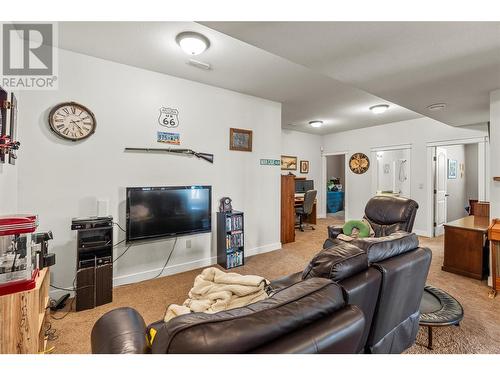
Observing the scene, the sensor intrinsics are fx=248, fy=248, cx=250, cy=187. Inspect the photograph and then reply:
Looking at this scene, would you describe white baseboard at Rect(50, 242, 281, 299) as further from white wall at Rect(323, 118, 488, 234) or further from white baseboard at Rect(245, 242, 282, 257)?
white wall at Rect(323, 118, 488, 234)

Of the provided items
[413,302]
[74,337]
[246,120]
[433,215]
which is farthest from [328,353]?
[433,215]

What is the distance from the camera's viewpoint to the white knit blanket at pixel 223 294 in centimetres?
136

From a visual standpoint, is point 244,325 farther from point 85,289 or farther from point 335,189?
point 335,189

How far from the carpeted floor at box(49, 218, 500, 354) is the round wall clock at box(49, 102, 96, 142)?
1.75 metres

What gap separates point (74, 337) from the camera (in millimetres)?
1968

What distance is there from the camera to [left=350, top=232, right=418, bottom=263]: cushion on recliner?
1394 millimetres

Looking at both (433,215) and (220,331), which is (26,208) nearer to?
(220,331)

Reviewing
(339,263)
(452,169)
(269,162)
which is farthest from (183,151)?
(452,169)

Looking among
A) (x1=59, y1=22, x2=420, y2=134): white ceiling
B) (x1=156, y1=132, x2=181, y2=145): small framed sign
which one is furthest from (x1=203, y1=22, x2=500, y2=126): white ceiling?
(x1=156, y1=132, x2=181, y2=145): small framed sign

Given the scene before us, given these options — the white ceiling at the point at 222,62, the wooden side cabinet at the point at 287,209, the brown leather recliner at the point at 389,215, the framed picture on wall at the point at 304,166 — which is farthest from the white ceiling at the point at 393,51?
the framed picture on wall at the point at 304,166

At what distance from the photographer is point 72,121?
2619mm

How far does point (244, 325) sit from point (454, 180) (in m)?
7.57

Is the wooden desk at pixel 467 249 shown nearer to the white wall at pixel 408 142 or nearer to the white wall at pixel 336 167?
the white wall at pixel 408 142

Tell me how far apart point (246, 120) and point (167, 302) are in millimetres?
2762
